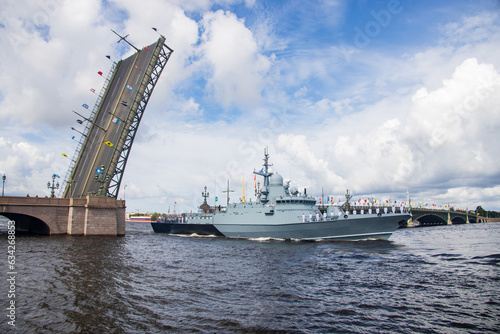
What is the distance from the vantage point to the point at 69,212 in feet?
89.5

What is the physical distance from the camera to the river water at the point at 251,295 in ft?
24.2

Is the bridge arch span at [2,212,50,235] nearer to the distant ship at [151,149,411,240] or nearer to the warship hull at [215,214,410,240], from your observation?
the distant ship at [151,149,411,240]

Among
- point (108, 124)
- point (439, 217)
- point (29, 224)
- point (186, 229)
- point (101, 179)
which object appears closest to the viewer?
point (101, 179)

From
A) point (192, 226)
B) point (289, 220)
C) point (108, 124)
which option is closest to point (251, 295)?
point (289, 220)

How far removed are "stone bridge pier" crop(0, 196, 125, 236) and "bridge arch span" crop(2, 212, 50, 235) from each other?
19 centimetres

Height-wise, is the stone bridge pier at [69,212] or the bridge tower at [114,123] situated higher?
the bridge tower at [114,123]

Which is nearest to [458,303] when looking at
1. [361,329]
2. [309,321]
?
[361,329]

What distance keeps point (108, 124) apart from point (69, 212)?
359 inches

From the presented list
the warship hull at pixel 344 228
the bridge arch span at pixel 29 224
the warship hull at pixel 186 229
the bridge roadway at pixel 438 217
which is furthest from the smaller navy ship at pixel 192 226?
the bridge roadway at pixel 438 217

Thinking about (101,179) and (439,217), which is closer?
(101,179)

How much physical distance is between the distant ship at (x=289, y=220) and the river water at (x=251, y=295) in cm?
878

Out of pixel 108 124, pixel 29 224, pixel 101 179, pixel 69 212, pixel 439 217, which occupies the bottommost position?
pixel 439 217

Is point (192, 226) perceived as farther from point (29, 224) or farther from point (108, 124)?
point (29, 224)

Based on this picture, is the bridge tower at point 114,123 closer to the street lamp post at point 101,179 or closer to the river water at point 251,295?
the street lamp post at point 101,179
